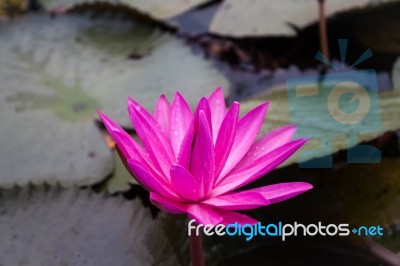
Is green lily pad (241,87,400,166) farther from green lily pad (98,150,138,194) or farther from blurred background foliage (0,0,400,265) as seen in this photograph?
green lily pad (98,150,138,194)

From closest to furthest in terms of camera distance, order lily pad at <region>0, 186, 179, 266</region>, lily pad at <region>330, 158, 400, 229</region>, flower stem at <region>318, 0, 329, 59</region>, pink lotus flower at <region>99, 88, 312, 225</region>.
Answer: pink lotus flower at <region>99, 88, 312, 225</region>
lily pad at <region>0, 186, 179, 266</region>
lily pad at <region>330, 158, 400, 229</region>
flower stem at <region>318, 0, 329, 59</region>

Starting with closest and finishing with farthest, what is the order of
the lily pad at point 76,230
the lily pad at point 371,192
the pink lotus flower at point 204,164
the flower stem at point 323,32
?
the pink lotus flower at point 204,164
the lily pad at point 76,230
the lily pad at point 371,192
the flower stem at point 323,32

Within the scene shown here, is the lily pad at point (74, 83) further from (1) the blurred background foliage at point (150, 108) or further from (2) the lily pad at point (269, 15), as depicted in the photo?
(2) the lily pad at point (269, 15)

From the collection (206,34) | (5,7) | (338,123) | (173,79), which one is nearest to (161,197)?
(338,123)

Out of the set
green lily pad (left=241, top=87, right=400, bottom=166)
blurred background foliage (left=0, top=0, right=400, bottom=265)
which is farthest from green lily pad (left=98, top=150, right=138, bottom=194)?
green lily pad (left=241, top=87, right=400, bottom=166)

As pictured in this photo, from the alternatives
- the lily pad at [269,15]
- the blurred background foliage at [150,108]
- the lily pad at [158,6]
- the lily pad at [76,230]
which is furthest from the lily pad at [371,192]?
the lily pad at [158,6]

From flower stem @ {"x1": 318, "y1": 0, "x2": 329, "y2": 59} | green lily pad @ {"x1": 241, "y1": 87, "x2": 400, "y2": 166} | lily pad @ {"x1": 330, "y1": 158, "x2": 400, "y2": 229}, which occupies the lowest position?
lily pad @ {"x1": 330, "y1": 158, "x2": 400, "y2": 229}

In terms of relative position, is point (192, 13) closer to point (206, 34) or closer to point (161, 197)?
point (206, 34)
